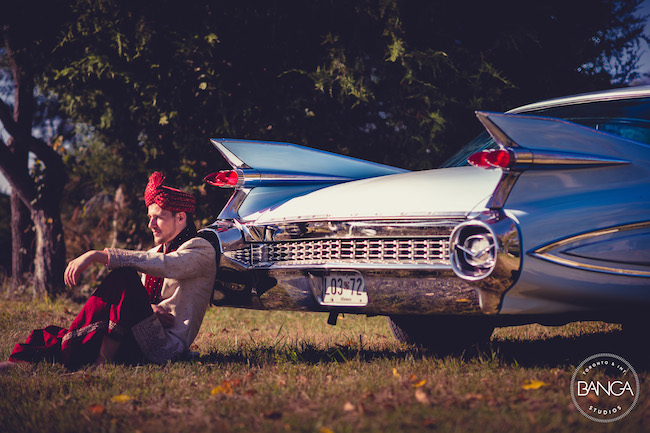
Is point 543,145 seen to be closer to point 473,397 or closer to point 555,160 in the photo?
point 555,160

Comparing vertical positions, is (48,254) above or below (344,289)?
below

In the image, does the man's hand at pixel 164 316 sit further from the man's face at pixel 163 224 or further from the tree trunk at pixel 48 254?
the tree trunk at pixel 48 254

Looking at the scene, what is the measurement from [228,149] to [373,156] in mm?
3510

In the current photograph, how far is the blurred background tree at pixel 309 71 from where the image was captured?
21.2 ft

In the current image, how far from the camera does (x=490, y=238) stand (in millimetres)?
2559

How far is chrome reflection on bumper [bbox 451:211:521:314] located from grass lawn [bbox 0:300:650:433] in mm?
449

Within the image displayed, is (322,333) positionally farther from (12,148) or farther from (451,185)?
(12,148)

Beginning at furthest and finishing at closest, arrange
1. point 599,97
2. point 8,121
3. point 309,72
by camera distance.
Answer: point 8,121 < point 309,72 < point 599,97

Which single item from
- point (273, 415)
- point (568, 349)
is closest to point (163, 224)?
point (273, 415)

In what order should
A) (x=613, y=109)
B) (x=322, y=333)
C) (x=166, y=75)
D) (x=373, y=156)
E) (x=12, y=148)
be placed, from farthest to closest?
(x=12, y=148), (x=373, y=156), (x=166, y=75), (x=322, y=333), (x=613, y=109)

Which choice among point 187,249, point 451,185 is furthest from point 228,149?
point 451,185

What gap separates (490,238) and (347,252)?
743 millimetres

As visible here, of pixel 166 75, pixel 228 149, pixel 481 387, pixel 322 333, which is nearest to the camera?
pixel 481 387

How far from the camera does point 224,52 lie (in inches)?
266
